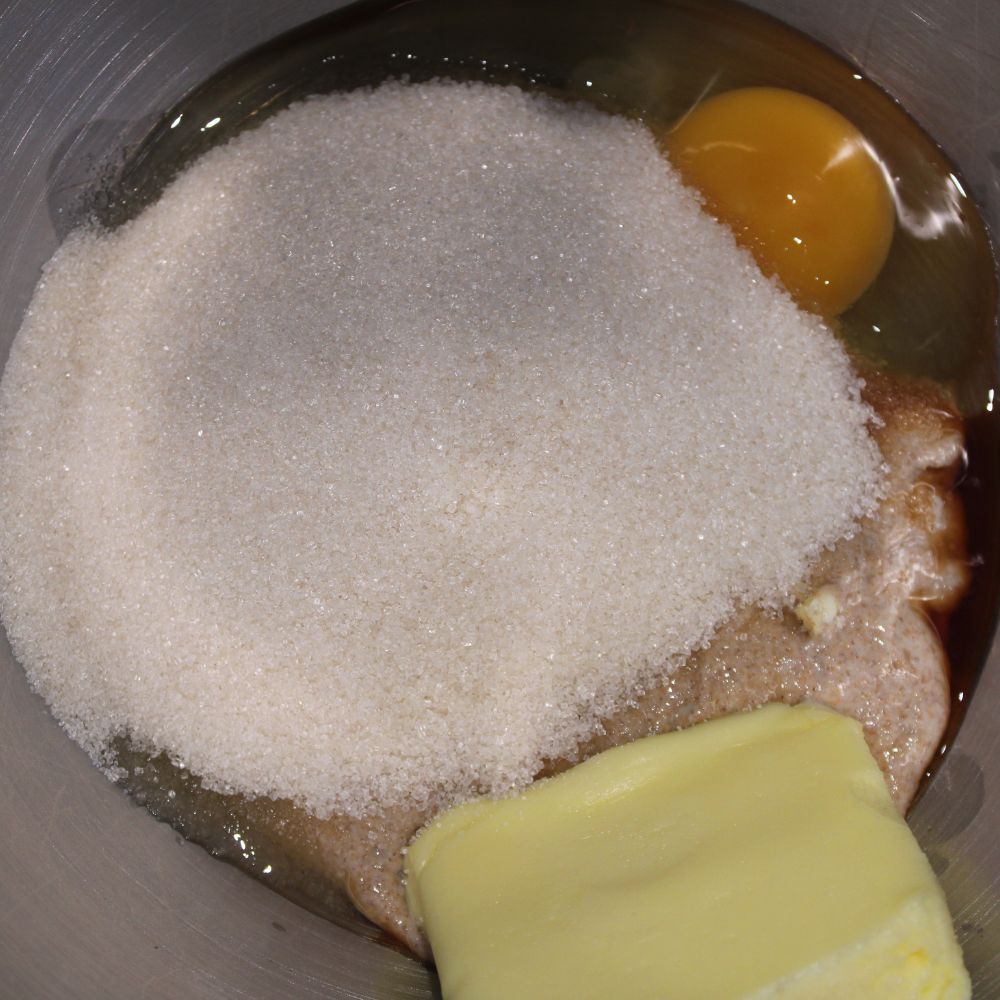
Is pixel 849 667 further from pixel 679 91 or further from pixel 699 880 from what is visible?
pixel 679 91

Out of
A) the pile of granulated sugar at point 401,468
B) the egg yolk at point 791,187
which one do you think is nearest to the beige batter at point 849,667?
the pile of granulated sugar at point 401,468

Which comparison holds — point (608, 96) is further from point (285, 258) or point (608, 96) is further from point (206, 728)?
point (206, 728)

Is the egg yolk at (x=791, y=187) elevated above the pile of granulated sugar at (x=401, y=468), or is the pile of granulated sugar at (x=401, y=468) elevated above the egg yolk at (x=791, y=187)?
the egg yolk at (x=791, y=187)

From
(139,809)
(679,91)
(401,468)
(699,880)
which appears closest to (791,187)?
(679,91)

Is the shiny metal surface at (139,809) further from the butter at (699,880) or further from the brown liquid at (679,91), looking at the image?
the butter at (699,880)

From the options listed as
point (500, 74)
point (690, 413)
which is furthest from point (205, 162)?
point (690, 413)
